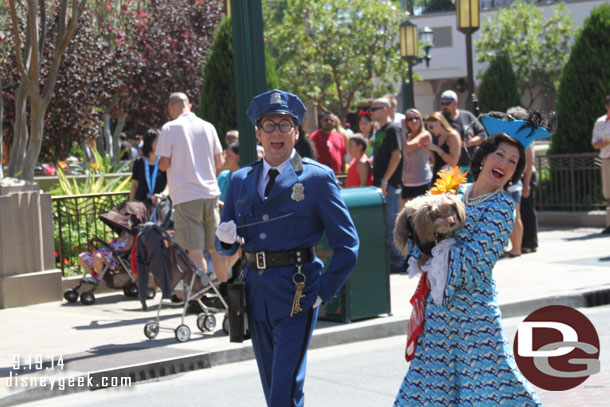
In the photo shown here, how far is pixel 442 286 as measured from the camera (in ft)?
15.7

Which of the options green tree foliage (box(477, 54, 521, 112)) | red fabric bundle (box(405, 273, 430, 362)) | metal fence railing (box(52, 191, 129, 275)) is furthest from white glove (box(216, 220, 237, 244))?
green tree foliage (box(477, 54, 521, 112))

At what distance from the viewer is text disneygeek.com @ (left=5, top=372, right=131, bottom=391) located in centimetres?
722

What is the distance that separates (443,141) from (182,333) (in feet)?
17.4

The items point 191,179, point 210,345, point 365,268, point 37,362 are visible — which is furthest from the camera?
point 191,179

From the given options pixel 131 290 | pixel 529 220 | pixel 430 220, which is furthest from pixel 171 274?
pixel 529 220

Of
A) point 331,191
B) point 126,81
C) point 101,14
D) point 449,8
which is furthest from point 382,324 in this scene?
point 449,8

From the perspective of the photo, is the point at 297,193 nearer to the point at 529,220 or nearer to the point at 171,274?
the point at 171,274

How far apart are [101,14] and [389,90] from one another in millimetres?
29066

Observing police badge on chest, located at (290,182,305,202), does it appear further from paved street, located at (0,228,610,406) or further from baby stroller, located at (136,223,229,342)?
baby stroller, located at (136,223,229,342)

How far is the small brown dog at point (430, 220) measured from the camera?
4777 millimetres

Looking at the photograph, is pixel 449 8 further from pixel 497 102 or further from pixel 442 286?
pixel 442 286

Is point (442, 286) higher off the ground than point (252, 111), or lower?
lower

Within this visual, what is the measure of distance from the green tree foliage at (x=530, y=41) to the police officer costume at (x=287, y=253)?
3671cm

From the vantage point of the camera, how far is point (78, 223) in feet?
39.2
